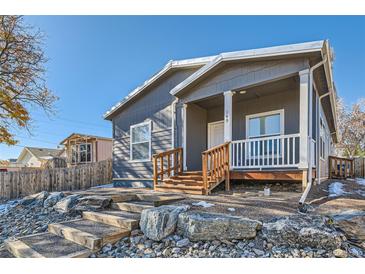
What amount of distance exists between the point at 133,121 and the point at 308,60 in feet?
21.1

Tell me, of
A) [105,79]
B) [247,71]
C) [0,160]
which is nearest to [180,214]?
[247,71]

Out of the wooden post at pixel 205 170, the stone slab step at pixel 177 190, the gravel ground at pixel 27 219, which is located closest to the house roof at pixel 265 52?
the wooden post at pixel 205 170

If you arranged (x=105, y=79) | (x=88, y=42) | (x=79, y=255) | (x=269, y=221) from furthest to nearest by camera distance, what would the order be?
(x=105, y=79), (x=88, y=42), (x=269, y=221), (x=79, y=255)

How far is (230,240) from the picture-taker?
2738 mm

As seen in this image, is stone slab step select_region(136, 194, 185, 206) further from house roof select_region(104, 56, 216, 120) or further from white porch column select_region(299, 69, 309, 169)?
house roof select_region(104, 56, 216, 120)

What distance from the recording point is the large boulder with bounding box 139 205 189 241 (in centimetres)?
302


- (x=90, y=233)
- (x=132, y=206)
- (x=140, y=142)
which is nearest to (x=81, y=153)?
(x=140, y=142)

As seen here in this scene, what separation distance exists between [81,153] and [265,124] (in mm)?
14875

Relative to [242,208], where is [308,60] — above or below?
above

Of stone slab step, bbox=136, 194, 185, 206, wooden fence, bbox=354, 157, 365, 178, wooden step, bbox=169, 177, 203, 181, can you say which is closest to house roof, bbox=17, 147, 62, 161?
wooden step, bbox=169, 177, 203, 181

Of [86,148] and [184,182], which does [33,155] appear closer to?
[86,148]

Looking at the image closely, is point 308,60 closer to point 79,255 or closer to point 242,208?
point 242,208

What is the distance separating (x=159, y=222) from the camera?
3092mm

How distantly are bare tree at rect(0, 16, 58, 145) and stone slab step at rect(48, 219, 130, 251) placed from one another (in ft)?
29.1
